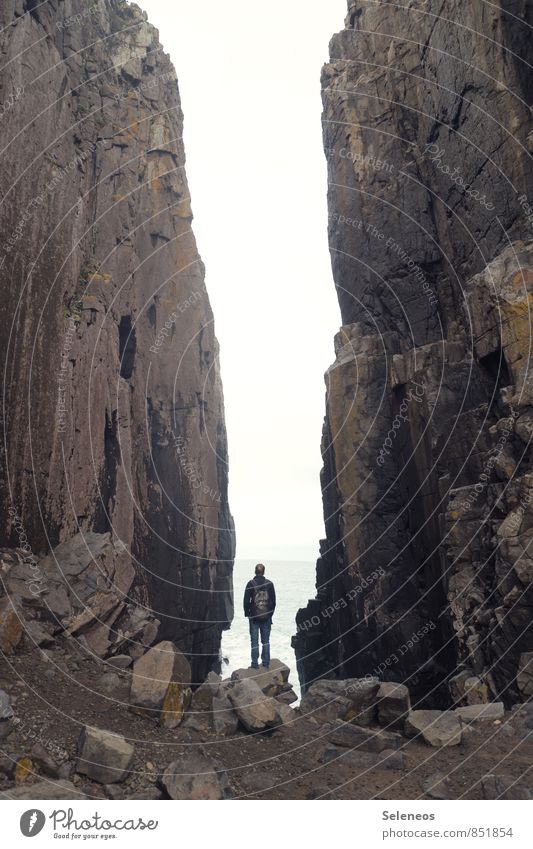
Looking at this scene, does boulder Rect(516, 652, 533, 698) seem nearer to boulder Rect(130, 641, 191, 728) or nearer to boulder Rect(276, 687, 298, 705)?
boulder Rect(276, 687, 298, 705)

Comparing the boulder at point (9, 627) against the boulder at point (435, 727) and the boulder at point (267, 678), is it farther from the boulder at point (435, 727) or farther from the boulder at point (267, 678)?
the boulder at point (435, 727)

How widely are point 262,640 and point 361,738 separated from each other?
190 inches

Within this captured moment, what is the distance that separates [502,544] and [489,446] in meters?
5.74

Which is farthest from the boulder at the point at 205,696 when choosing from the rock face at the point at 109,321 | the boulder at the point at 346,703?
the rock face at the point at 109,321

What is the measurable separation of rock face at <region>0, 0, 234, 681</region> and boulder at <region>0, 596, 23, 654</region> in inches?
135

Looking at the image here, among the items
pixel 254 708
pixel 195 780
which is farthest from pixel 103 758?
pixel 254 708

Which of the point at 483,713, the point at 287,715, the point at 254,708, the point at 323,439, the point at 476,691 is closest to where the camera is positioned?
the point at 483,713

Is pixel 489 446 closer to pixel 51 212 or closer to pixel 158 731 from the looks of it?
pixel 158 731

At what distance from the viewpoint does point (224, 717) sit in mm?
11641

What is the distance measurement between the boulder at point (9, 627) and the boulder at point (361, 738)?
7.28m

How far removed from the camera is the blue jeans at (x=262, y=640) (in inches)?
592

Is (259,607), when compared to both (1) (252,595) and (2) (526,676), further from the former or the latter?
(2) (526,676)

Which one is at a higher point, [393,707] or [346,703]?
[346,703]

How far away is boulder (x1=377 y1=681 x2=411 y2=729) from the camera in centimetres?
1176
